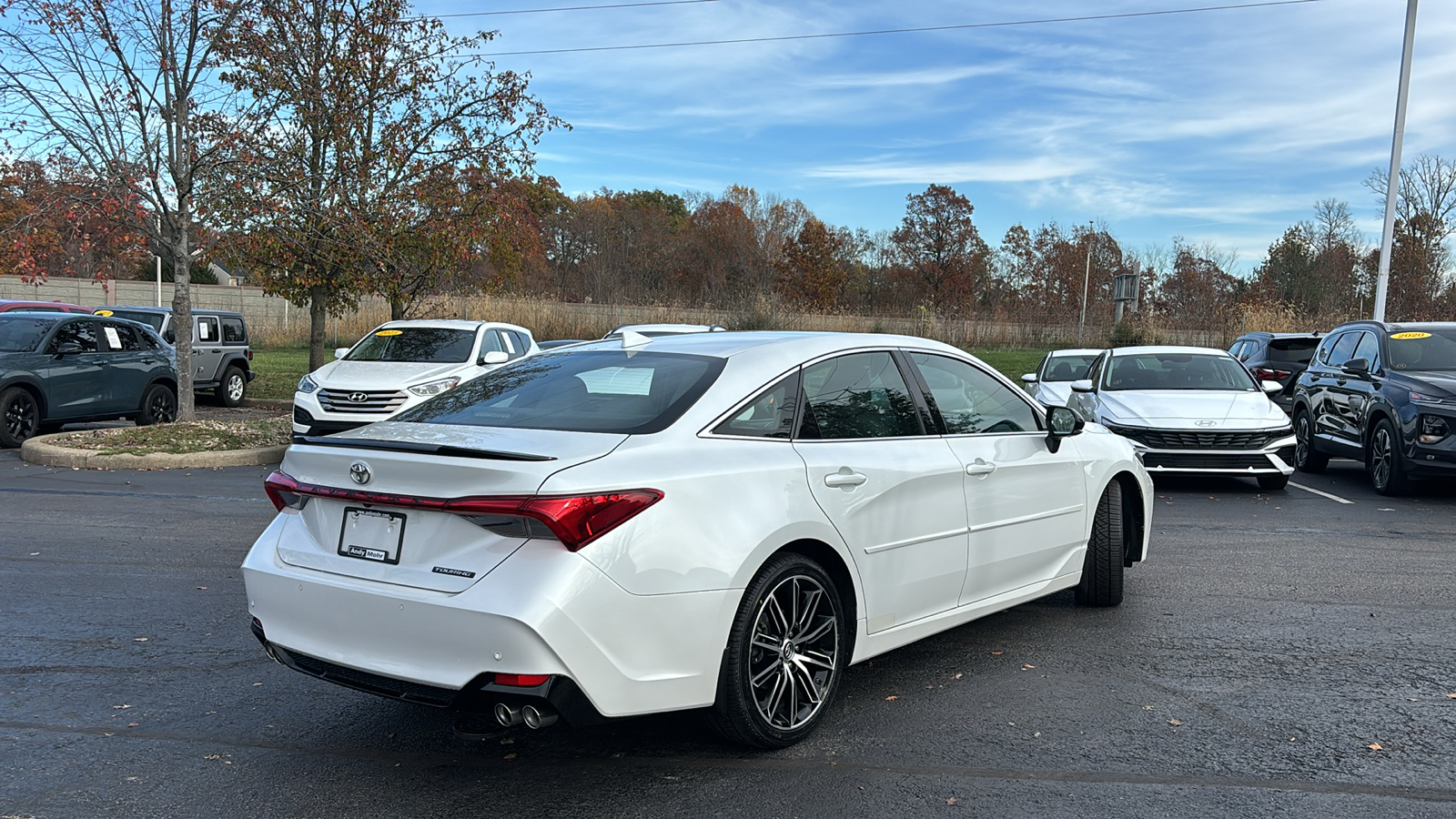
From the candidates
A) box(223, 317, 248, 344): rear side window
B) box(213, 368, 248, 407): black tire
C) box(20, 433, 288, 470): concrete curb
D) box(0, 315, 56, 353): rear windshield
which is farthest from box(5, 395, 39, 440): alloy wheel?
box(223, 317, 248, 344): rear side window

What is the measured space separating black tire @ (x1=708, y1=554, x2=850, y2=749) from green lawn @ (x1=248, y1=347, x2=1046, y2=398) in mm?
19729

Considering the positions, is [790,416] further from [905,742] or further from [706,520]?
[905,742]

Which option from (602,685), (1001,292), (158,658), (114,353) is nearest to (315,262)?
(114,353)

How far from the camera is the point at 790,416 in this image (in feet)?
14.5

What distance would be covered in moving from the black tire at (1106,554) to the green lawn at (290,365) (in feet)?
61.8

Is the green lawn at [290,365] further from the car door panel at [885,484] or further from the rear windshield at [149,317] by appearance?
the car door panel at [885,484]

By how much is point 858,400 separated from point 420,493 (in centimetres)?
198

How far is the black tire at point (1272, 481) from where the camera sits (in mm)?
11804

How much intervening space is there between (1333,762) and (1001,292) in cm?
7356

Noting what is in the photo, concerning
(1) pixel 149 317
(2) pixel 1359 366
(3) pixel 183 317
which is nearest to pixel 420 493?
→ (2) pixel 1359 366

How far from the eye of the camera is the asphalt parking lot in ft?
12.2

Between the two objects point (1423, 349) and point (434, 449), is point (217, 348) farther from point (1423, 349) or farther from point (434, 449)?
point (1423, 349)

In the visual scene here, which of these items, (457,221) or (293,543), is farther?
(457,221)

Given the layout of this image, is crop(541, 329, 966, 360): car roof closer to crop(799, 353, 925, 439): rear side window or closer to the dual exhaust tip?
crop(799, 353, 925, 439): rear side window
